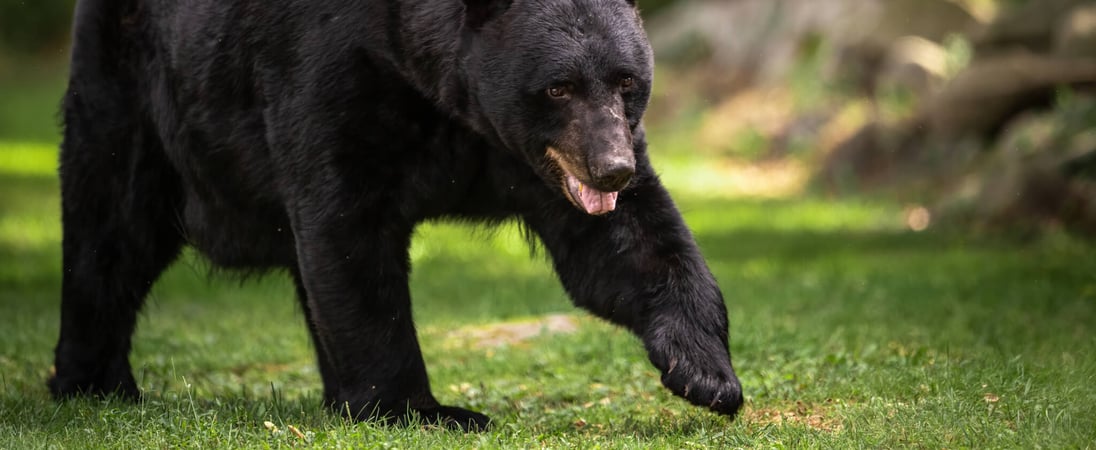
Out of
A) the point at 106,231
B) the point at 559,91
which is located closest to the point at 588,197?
the point at 559,91

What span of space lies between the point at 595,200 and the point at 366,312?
1057 mm

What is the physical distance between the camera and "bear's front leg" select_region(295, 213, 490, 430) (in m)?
5.33

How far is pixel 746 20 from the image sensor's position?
26.8 meters

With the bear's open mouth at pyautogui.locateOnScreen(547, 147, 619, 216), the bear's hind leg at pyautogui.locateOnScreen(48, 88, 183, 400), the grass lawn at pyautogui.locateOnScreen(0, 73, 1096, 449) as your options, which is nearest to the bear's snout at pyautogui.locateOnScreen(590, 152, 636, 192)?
the bear's open mouth at pyautogui.locateOnScreen(547, 147, 619, 216)

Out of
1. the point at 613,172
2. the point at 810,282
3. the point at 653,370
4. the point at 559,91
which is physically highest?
the point at 559,91

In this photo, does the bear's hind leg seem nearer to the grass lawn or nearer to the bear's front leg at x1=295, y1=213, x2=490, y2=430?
the grass lawn

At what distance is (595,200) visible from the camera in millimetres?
4938

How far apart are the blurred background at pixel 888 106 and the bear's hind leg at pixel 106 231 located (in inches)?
23.6

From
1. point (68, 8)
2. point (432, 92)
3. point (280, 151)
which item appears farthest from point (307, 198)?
point (68, 8)

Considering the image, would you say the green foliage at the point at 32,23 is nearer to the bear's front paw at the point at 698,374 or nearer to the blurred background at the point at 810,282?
the blurred background at the point at 810,282

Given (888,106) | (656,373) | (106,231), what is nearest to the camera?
(106,231)

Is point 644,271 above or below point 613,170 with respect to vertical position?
below

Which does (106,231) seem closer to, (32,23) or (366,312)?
(366,312)

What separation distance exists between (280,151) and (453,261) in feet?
26.7
